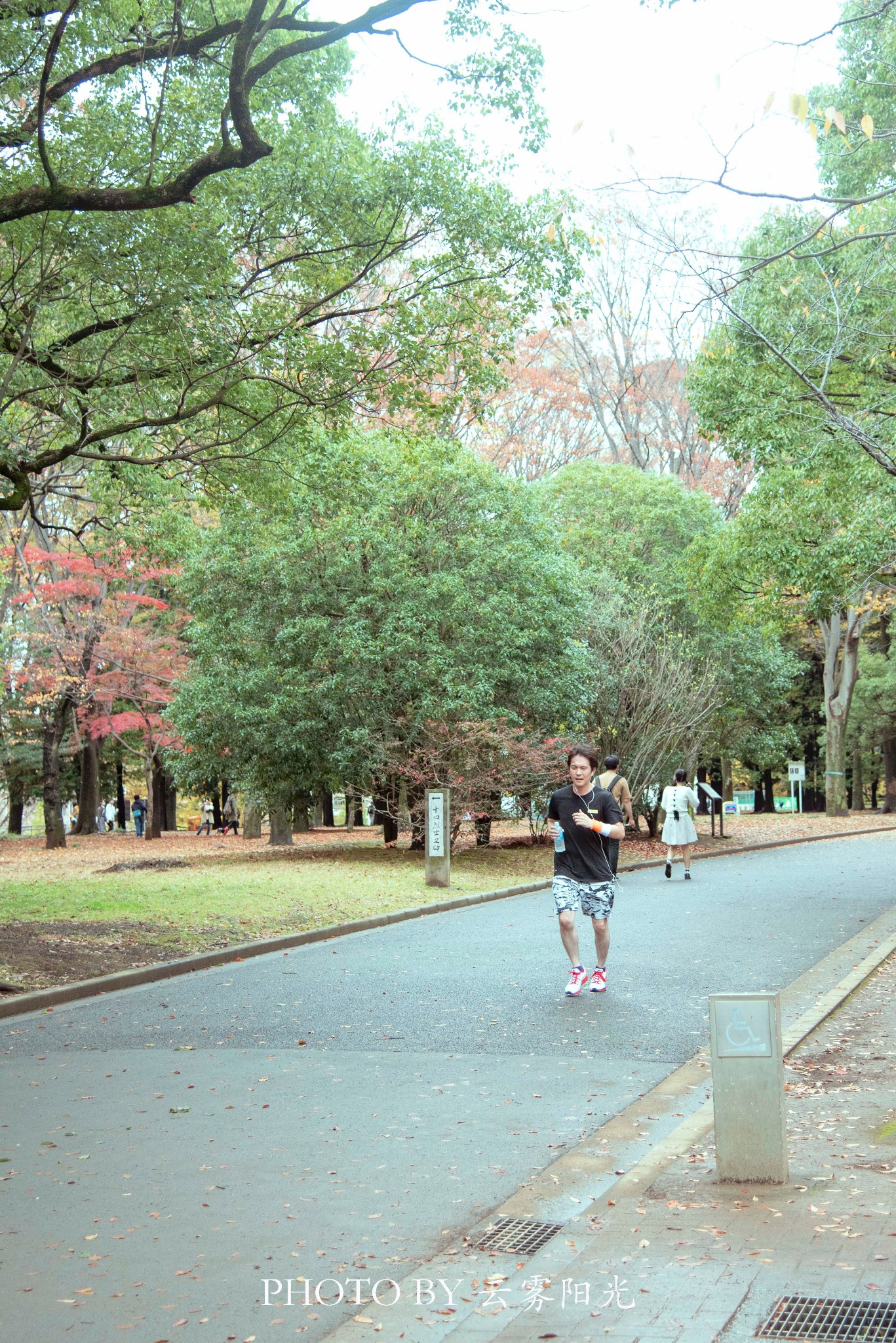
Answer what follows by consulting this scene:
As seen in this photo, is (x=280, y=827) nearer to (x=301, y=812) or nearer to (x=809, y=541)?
(x=301, y=812)

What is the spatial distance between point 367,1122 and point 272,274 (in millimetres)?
10938

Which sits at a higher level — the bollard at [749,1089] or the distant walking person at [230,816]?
the bollard at [749,1089]

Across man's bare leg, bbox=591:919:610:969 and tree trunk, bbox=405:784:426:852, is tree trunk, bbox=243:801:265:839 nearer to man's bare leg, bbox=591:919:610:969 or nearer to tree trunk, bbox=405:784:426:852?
tree trunk, bbox=405:784:426:852

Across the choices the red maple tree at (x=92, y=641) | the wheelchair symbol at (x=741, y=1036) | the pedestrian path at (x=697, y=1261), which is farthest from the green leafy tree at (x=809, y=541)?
the red maple tree at (x=92, y=641)

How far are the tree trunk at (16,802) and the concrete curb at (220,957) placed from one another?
3241 cm

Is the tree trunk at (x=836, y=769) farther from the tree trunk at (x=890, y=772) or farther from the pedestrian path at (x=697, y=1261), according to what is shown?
the pedestrian path at (x=697, y=1261)

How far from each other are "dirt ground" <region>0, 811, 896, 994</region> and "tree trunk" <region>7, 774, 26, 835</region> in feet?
19.1

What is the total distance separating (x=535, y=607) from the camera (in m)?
24.9

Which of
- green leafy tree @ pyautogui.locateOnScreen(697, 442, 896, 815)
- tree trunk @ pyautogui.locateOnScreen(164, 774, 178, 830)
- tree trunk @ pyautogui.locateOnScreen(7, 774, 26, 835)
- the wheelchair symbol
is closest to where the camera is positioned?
the wheelchair symbol

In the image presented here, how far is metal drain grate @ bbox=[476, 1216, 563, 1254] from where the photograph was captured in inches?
171

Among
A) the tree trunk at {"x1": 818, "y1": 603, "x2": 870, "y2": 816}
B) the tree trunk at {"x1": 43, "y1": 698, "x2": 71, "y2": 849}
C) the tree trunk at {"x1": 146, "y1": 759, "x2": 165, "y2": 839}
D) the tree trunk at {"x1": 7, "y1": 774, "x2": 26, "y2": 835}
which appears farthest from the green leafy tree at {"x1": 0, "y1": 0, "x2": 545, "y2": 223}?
the tree trunk at {"x1": 7, "y1": 774, "x2": 26, "y2": 835}

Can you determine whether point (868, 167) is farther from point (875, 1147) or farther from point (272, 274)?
point (875, 1147)

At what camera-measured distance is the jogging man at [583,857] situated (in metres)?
9.49

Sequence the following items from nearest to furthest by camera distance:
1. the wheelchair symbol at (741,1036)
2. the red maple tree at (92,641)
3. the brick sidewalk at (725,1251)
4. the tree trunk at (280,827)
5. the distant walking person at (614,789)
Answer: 1. the brick sidewalk at (725,1251)
2. the wheelchair symbol at (741,1036)
3. the distant walking person at (614,789)
4. the red maple tree at (92,641)
5. the tree trunk at (280,827)
